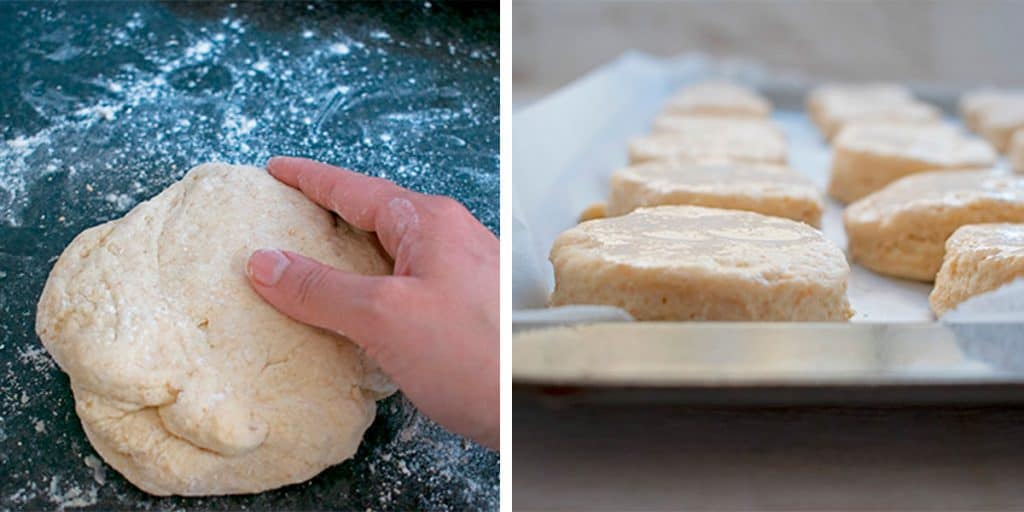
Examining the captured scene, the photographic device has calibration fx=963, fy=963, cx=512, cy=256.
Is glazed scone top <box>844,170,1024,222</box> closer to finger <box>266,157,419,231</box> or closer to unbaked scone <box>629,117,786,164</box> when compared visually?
unbaked scone <box>629,117,786,164</box>

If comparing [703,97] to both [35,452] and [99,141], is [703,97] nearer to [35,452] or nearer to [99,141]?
[99,141]

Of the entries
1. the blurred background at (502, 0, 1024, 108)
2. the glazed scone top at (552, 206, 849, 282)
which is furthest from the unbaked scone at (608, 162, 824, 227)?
the blurred background at (502, 0, 1024, 108)

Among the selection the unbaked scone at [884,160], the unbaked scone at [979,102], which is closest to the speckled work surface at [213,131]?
the unbaked scone at [884,160]

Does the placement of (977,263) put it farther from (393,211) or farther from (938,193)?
(393,211)

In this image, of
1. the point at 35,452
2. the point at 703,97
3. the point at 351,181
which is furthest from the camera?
the point at 703,97

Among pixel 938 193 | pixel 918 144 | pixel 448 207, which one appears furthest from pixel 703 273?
pixel 918 144

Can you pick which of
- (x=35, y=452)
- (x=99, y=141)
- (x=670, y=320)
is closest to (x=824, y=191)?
(x=670, y=320)
